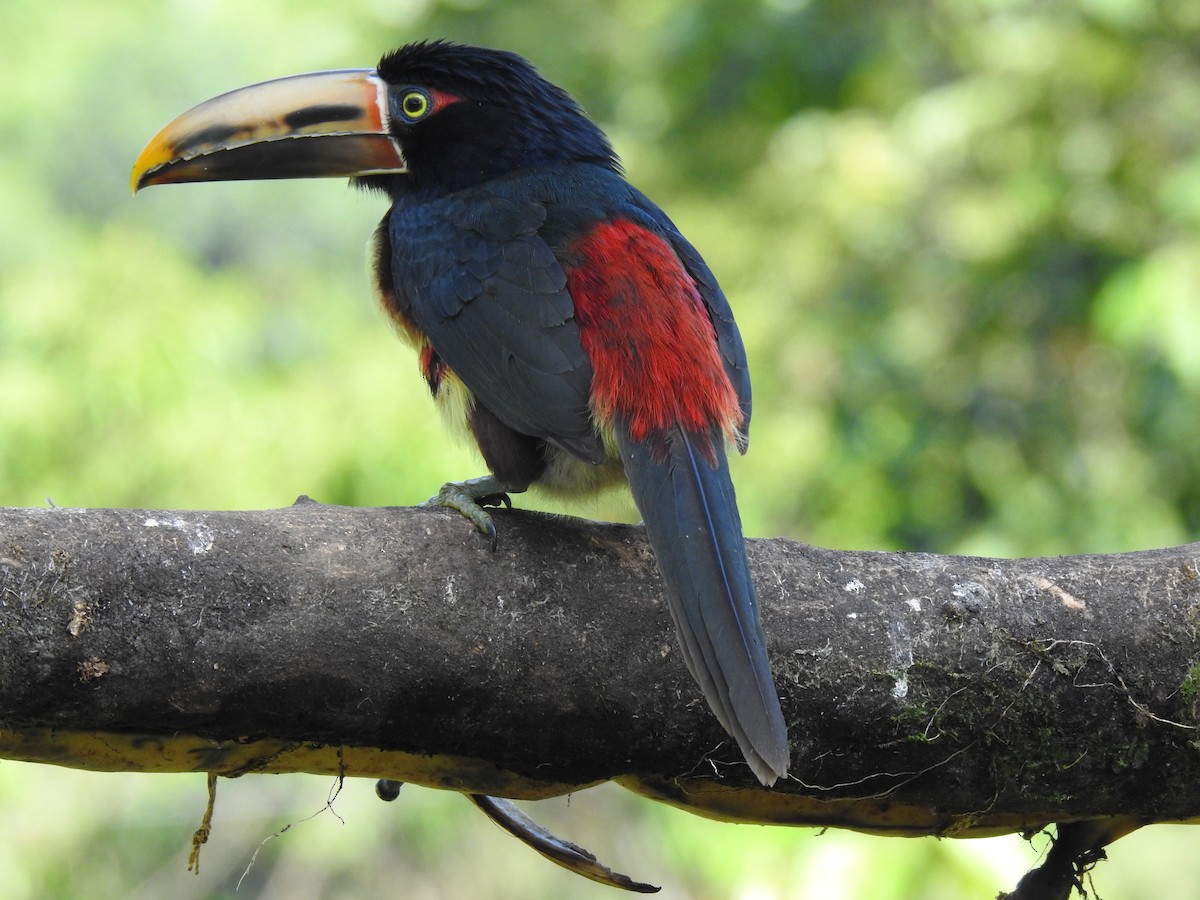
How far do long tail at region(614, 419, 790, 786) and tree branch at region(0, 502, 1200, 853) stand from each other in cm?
13

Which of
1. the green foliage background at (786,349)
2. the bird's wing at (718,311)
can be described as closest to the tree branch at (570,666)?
the bird's wing at (718,311)

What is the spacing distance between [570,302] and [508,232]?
0.27 meters

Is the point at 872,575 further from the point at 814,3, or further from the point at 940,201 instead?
the point at 940,201

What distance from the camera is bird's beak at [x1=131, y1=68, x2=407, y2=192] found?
2.98 metres

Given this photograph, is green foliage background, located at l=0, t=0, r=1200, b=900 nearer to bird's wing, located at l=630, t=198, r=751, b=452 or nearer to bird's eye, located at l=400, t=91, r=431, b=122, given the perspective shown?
bird's wing, located at l=630, t=198, r=751, b=452

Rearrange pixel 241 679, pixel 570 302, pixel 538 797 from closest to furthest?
pixel 241 679 < pixel 538 797 < pixel 570 302

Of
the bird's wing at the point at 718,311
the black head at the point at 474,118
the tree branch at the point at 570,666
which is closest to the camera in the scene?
the tree branch at the point at 570,666

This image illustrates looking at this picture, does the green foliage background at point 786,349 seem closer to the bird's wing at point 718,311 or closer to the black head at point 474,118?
the bird's wing at point 718,311

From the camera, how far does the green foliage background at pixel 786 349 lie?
A: 501cm

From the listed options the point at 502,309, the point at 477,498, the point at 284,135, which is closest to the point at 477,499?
the point at 477,498

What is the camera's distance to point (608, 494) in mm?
2652

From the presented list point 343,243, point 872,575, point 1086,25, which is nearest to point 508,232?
point 872,575

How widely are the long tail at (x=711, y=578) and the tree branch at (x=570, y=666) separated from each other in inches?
5.0

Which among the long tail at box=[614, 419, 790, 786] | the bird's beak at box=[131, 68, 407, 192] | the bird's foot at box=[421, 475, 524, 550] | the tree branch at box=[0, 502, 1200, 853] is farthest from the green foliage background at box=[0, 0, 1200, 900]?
the bird's beak at box=[131, 68, 407, 192]
